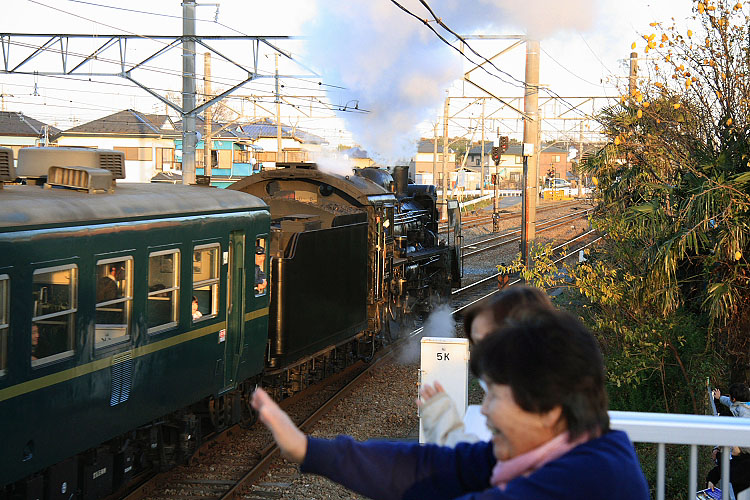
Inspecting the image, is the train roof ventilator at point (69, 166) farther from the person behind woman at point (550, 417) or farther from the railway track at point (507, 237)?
the railway track at point (507, 237)

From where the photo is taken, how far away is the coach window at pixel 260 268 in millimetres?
9094

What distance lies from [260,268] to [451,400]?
275 inches

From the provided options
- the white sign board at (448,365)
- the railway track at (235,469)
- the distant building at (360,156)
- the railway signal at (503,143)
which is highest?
the railway signal at (503,143)

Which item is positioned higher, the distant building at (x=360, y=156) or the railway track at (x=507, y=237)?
the distant building at (x=360, y=156)

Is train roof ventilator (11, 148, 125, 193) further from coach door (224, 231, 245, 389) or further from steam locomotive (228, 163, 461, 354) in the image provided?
steam locomotive (228, 163, 461, 354)

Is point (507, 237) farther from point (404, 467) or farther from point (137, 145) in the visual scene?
point (404, 467)

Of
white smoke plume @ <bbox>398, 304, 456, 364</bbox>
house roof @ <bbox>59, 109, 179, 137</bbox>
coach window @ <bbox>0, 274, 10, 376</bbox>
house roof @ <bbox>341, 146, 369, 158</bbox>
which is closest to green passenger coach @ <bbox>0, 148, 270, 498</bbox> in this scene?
coach window @ <bbox>0, 274, 10, 376</bbox>

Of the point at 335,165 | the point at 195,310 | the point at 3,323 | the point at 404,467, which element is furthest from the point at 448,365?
the point at 335,165

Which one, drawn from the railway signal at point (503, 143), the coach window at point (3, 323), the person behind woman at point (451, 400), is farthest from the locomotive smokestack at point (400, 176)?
the person behind woman at point (451, 400)

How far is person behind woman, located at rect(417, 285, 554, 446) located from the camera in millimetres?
2283

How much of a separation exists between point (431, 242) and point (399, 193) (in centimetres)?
156

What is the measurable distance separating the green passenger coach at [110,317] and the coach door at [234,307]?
0.06 feet

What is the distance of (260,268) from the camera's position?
362 inches

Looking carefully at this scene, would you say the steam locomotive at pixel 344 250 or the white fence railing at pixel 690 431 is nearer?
the white fence railing at pixel 690 431
